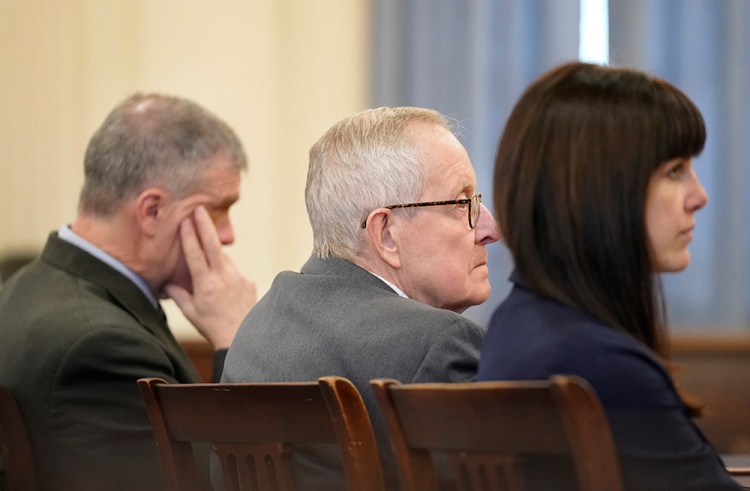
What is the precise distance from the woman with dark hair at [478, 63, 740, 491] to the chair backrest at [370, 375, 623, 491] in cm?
13

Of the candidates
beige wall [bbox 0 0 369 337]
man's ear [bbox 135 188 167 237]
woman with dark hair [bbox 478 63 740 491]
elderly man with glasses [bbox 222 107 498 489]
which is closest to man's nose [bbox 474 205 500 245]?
elderly man with glasses [bbox 222 107 498 489]

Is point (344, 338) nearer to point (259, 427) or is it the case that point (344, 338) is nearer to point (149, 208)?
point (259, 427)

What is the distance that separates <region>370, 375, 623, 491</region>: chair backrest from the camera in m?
1.21

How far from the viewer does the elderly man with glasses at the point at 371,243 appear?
1884 millimetres

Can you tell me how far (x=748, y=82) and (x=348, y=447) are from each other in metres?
2.93

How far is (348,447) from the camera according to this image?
1509 millimetres

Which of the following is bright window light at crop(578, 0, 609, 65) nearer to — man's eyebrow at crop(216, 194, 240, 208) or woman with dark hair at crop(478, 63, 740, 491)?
man's eyebrow at crop(216, 194, 240, 208)

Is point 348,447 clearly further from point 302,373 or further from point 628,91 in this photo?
point 628,91

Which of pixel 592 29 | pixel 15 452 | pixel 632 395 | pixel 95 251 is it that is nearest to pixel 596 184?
pixel 632 395

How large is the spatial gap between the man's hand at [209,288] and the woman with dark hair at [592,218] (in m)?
1.51

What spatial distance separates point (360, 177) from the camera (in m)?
2.08

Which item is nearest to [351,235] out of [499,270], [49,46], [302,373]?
[302,373]

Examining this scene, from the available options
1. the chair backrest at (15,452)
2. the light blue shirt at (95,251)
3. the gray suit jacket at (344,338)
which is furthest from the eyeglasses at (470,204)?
the light blue shirt at (95,251)

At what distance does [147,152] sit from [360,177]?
95 centimetres
